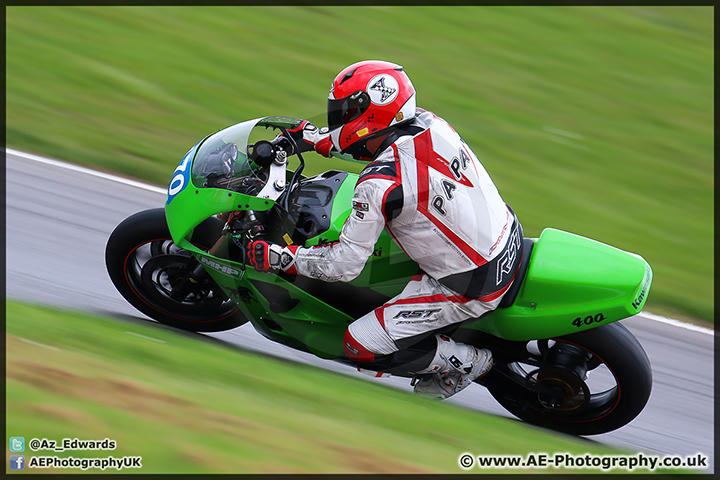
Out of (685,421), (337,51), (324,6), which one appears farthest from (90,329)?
(324,6)

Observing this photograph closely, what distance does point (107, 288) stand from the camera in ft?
17.1

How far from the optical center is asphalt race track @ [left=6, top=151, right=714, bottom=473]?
484cm

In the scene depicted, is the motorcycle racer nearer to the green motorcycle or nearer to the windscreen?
the green motorcycle

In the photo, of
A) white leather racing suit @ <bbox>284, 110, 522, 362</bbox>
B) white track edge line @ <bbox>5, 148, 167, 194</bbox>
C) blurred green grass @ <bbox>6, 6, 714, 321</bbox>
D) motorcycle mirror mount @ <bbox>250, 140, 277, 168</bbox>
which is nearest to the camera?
white leather racing suit @ <bbox>284, 110, 522, 362</bbox>

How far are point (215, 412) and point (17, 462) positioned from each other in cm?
85

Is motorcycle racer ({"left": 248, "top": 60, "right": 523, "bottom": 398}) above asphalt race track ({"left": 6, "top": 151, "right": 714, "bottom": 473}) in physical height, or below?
above

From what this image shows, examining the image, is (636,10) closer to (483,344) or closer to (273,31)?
(273,31)

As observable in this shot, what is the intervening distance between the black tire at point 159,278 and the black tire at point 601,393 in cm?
179

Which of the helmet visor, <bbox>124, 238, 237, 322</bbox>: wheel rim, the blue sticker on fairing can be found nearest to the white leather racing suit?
the helmet visor

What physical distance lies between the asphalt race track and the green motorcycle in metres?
0.44

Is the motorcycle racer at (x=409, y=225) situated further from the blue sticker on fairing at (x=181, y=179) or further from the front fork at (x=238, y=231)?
the blue sticker on fairing at (x=181, y=179)

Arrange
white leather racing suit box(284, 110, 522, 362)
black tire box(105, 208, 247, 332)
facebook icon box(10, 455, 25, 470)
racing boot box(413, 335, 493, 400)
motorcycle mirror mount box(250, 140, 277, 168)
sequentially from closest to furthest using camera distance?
1. facebook icon box(10, 455, 25, 470)
2. white leather racing suit box(284, 110, 522, 362)
3. motorcycle mirror mount box(250, 140, 277, 168)
4. racing boot box(413, 335, 493, 400)
5. black tire box(105, 208, 247, 332)

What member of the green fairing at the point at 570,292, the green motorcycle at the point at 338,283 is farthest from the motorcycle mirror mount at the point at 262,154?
the green fairing at the point at 570,292

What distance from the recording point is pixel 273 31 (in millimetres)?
9797
